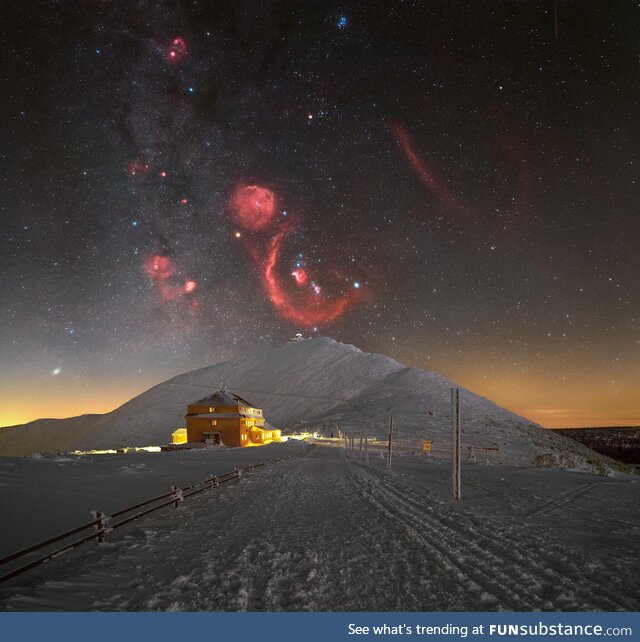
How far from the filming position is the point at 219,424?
74.6 metres

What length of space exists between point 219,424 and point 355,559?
70.3 m

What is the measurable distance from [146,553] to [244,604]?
3.99m

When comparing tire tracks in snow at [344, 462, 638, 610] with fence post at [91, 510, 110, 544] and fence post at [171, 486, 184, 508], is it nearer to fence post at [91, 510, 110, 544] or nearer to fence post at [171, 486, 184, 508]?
fence post at [91, 510, 110, 544]

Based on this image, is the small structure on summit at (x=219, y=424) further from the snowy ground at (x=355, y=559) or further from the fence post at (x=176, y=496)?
the snowy ground at (x=355, y=559)

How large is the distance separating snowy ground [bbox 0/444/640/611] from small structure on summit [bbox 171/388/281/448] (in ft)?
196

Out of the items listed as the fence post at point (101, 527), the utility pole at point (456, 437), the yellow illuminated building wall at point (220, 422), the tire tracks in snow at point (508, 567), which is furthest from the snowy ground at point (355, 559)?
the yellow illuminated building wall at point (220, 422)

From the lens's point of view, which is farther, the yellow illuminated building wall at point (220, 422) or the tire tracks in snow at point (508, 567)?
the yellow illuminated building wall at point (220, 422)

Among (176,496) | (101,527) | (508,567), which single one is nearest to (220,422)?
(176,496)

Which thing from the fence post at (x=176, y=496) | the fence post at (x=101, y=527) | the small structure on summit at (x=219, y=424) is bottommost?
the small structure on summit at (x=219, y=424)

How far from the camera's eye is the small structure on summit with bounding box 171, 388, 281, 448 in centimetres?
7381

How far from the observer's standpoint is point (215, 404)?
77.9 m

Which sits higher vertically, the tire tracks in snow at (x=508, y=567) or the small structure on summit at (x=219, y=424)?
the tire tracks in snow at (x=508, y=567)

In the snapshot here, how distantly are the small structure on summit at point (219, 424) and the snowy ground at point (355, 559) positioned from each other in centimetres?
5972

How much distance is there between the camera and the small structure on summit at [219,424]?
73812 millimetres
